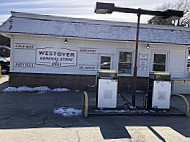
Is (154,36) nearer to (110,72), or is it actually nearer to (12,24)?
(110,72)

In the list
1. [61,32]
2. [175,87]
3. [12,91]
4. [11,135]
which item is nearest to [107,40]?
[61,32]

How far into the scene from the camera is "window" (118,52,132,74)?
12234mm

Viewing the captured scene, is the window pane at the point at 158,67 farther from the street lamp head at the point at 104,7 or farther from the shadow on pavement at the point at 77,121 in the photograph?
the street lamp head at the point at 104,7

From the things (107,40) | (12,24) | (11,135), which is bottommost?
(11,135)

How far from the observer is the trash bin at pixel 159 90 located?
7107 mm

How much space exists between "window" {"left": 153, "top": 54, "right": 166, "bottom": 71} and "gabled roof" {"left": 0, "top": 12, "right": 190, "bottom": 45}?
1140 mm

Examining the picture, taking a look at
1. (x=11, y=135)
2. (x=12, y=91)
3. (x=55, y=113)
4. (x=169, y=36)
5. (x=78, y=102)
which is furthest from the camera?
(x=169, y=36)

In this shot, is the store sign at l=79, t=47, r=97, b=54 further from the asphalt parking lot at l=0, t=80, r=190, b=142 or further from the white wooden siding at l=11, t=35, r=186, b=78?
the asphalt parking lot at l=0, t=80, r=190, b=142

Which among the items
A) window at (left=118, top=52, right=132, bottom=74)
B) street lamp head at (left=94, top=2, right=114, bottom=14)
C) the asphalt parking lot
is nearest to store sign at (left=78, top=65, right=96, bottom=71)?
window at (left=118, top=52, right=132, bottom=74)

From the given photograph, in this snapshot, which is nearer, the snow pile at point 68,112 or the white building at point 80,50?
the snow pile at point 68,112

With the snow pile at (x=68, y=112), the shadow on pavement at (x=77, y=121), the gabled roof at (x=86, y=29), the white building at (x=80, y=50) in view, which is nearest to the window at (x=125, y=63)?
the white building at (x=80, y=50)

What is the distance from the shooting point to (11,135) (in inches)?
185

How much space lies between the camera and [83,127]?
5438mm

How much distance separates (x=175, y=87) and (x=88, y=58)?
590 cm
